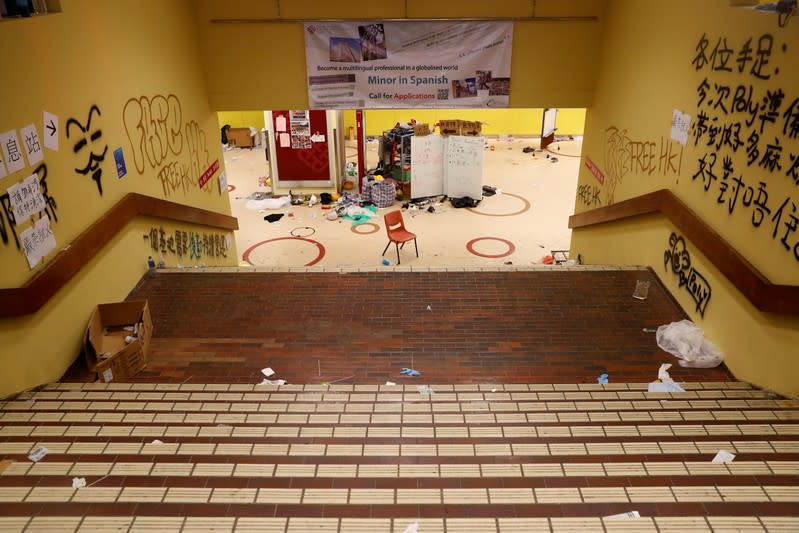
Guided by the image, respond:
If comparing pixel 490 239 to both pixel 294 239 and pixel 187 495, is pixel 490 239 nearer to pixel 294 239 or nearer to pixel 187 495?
pixel 294 239

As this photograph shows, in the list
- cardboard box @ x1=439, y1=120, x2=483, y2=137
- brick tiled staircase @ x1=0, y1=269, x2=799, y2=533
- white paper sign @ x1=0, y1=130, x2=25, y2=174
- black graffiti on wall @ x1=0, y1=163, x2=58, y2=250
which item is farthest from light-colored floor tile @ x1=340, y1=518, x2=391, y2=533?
cardboard box @ x1=439, y1=120, x2=483, y2=137

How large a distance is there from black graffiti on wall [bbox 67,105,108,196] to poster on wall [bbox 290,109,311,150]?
308 inches

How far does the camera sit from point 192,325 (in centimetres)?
572

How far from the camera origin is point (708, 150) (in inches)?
204

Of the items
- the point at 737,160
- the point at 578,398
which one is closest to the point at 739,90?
the point at 737,160

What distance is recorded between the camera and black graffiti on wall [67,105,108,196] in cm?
512

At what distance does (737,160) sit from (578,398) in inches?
95.4

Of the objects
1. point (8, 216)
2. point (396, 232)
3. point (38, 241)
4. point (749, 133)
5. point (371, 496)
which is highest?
point (749, 133)

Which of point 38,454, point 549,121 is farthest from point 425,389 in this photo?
point 549,121

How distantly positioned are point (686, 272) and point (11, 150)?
580 cm

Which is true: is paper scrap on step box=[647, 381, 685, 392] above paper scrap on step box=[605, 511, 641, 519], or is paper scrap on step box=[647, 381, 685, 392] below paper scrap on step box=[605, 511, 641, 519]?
below

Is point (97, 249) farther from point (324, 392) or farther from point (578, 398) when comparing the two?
point (578, 398)

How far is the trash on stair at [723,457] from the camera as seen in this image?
3098 millimetres

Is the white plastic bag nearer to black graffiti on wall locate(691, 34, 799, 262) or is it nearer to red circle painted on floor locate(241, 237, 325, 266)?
black graffiti on wall locate(691, 34, 799, 262)
